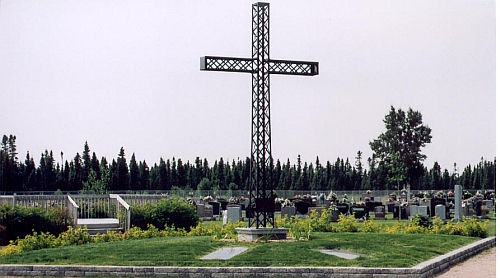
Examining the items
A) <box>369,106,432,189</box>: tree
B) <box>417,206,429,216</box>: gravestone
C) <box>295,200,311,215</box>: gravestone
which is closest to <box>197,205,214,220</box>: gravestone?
<box>295,200,311,215</box>: gravestone

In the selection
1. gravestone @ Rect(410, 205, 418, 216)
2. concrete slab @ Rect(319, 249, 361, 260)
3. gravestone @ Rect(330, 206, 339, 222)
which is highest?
gravestone @ Rect(410, 205, 418, 216)

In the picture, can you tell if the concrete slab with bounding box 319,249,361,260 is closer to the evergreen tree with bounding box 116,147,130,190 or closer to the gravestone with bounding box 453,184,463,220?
the gravestone with bounding box 453,184,463,220

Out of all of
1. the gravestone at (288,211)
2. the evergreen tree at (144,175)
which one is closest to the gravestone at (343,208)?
the gravestone at (288,211)

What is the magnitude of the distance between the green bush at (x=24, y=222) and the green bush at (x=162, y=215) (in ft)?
7.53

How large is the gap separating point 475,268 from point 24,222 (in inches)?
372

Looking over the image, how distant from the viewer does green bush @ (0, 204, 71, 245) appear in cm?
1859

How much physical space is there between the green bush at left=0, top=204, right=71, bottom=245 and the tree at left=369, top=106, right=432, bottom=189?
3391cm

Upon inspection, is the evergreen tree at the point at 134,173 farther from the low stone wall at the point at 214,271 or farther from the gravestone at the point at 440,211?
the low stone wall at the point at 214,271

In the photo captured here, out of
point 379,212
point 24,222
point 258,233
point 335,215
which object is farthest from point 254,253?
point 379,212

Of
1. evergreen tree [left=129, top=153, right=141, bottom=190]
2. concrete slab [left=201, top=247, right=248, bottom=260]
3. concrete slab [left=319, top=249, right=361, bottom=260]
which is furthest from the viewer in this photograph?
evergreen tree [left=129, top=153, right=141, bottom=190]

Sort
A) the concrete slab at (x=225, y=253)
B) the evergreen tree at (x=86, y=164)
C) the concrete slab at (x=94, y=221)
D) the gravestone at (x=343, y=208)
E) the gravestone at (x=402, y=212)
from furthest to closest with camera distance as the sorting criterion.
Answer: the gravestone at (x=402, y=212) → the gravestone at (x=343, y=208) → the evergreen tree at (x=86, y=164) → the concrete slab at (x=94, y=221) → the concrete slab at (x=225, y=253)

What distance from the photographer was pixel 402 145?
177 ft

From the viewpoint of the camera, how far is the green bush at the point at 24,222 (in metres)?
18.6

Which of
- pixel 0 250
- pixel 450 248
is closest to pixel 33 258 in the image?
pixel 0 250
